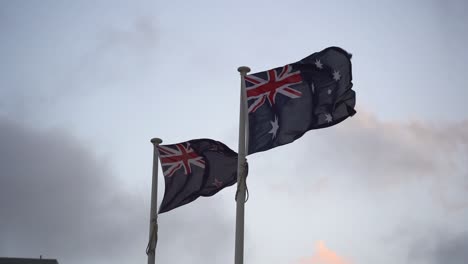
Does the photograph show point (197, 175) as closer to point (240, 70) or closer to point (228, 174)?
point (228, 174)

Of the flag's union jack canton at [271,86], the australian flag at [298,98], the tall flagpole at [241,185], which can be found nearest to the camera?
the tall flagpole at [241,185]

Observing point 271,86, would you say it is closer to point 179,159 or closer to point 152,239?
point 179,159

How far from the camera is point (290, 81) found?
21406mm

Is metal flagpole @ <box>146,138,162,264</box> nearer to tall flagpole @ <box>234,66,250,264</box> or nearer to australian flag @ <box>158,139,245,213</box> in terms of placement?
australian flag @ <box>158,139,245,213</box>

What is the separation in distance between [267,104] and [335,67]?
2477 millimetres

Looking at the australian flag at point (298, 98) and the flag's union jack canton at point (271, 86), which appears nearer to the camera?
the australian flag at point (298, 98)

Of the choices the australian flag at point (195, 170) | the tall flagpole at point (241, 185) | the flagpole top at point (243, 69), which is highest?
the flagpole top at point (243, 69)

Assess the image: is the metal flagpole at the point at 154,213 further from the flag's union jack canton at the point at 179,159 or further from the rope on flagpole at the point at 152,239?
the flag's union jack canton at the point at 179,159

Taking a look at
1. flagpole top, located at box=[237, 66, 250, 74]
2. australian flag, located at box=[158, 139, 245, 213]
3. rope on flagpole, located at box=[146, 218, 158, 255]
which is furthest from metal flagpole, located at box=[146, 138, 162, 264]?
flagpole top, located at box=[237, 66, 250, 74]

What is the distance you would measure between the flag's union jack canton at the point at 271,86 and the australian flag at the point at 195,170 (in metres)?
4.09

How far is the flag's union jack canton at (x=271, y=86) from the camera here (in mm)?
21250

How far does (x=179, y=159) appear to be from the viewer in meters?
25.8

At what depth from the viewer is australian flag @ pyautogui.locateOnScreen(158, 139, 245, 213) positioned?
81.6 ft

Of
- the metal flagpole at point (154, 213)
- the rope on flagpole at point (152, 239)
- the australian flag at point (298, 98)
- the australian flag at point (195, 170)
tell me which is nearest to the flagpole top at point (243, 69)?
the australian flag at point (298, 98)
